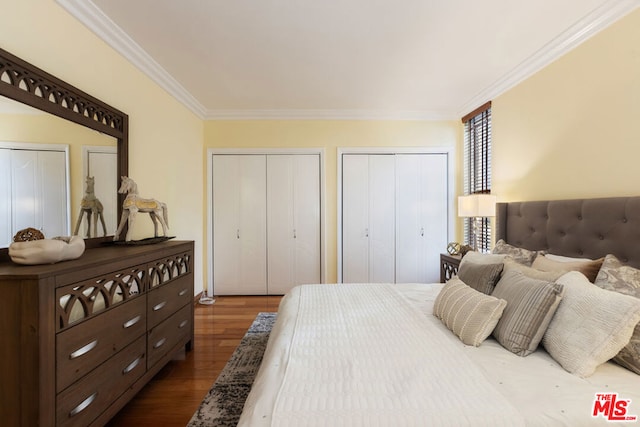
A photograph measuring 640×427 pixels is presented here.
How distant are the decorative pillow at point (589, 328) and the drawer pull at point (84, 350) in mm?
2099

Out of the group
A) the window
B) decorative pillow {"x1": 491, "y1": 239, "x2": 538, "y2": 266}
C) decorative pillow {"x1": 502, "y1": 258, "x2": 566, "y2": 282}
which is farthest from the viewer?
the window

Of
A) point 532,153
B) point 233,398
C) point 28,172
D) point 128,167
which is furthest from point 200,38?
point 532,153

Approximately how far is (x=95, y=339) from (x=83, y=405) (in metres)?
0.28

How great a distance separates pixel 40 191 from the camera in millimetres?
1544

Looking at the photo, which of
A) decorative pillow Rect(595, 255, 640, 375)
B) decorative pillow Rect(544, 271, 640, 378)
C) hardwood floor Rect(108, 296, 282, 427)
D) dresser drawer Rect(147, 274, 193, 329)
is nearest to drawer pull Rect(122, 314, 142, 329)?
dresser drawer Rect(147, 274, 193, 329)

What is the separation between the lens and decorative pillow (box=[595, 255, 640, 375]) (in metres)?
1.09

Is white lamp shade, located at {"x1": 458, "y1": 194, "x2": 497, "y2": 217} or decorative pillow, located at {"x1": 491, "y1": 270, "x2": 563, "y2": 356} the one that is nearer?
decorative pillow, located at {"x1": 491, "y1": 270, "x2": 563, "y2": 356}

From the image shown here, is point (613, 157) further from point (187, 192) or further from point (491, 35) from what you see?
point (187, 192)

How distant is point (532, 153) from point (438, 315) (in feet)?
6.17

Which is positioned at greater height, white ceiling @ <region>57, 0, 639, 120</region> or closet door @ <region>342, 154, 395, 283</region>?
white ceiling @ <region>57, 0, 639, 120</region>

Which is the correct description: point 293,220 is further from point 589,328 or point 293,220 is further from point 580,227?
point 589,328

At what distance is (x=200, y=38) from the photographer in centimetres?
219

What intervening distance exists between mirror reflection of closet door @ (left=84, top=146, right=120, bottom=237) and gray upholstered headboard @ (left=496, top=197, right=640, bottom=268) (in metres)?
3.32

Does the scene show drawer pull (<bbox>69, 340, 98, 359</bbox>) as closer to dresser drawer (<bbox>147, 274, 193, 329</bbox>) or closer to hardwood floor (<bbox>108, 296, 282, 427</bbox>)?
dresser drawer (<bbox>147, 274, 193, 329</bbox>)
